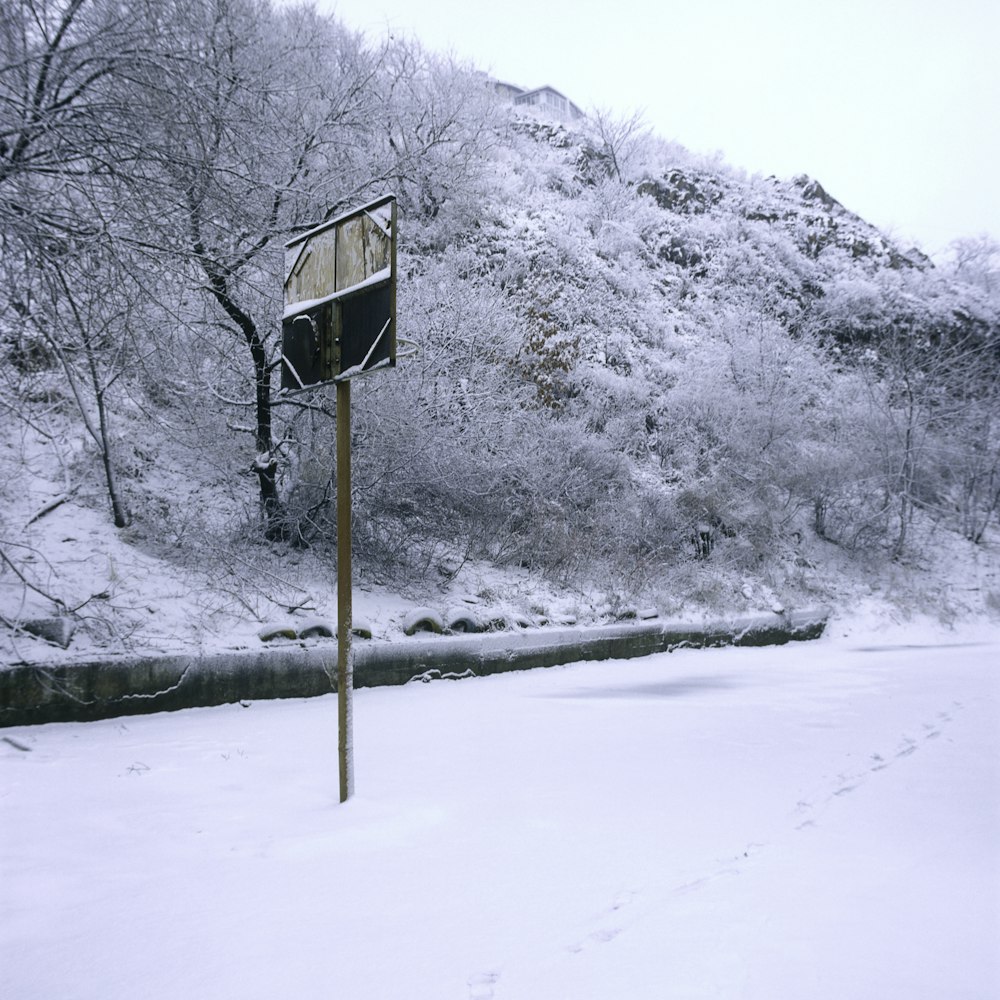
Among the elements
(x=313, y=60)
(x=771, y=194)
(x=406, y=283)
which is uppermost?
(x=771, y=194)

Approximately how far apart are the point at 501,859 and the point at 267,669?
13.5 ft

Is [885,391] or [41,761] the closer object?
[41,761]

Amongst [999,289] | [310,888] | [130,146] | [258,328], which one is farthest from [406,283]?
[999,289]

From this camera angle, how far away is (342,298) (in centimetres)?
412

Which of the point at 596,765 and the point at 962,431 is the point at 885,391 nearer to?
the point at 962,431

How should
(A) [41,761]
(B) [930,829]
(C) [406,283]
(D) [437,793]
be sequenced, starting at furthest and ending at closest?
(C) [406,283], (A) [41,761], (D) [437,793], (B) [930,829]

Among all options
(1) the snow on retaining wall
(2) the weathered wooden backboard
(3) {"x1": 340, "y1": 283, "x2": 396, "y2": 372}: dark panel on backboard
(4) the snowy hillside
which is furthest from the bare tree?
(1) the snow on retaining wall

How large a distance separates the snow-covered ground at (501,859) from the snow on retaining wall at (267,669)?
0.25 meters

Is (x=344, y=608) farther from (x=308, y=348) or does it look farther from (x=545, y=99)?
(x=545, y=99)

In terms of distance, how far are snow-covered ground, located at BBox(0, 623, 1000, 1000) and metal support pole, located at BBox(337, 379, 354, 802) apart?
0.24 metres

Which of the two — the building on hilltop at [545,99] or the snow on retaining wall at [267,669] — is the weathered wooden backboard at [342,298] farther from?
the building on hilltop at [545,99]

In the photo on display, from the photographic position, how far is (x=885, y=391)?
19.6 m

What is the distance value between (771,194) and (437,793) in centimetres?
3361

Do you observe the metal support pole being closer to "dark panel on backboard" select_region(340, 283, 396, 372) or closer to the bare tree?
"dark panel on backboard" select_region(340, 283, 396, 372)
